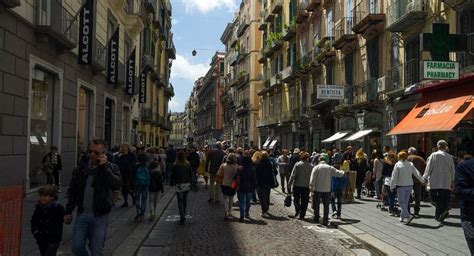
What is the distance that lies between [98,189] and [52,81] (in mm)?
11970

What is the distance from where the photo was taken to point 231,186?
41.6 ft

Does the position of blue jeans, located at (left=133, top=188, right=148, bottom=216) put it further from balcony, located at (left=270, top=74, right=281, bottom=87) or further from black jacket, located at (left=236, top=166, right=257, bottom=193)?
balcony, located at (left=270, top=74, right=281, bottom=87)

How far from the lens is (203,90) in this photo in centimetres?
11238

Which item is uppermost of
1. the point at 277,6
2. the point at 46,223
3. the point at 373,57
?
the point at 277,6

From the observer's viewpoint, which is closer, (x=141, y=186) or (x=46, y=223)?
(x=46, y=223)

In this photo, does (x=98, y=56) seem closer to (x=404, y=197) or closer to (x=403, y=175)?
(x=403, y=175)

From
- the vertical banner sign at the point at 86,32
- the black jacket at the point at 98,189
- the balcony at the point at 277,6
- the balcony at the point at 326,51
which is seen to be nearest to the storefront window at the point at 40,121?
the vertical banner sign at the point at 86,32

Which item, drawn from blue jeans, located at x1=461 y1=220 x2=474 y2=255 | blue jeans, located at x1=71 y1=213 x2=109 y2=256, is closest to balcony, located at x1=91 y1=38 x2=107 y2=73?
blue jeans, located at x1=71 y1=213 x2=109 y2=256

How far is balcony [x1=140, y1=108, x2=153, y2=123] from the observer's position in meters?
39.3

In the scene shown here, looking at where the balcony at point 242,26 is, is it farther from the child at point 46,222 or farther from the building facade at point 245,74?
the child at point 46,222

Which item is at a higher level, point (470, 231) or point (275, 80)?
point (275, 80)

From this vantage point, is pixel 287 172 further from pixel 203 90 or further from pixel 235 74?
pixel 203 90

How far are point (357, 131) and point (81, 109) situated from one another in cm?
1346

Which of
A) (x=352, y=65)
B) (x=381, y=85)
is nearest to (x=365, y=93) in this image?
(x=381, y=85)
